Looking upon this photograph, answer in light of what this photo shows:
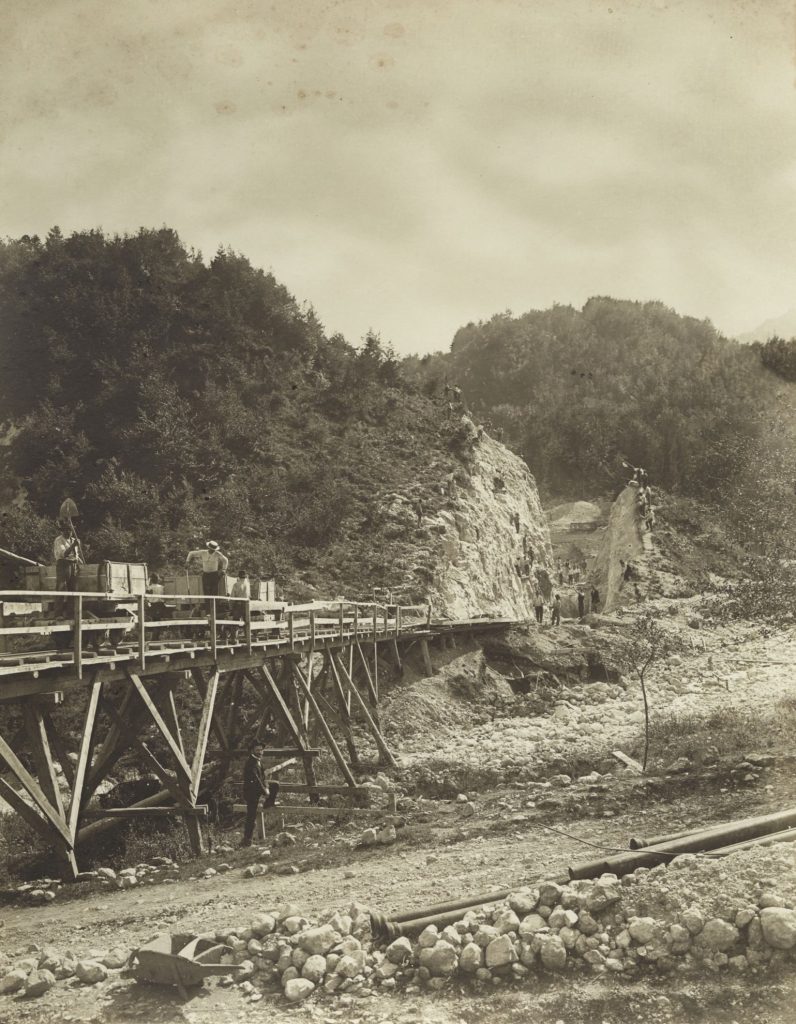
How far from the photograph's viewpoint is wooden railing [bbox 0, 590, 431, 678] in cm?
927

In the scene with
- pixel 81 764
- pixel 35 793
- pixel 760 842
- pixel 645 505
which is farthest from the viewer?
pixel 645 505

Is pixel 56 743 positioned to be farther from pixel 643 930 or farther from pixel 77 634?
pixel 643 930

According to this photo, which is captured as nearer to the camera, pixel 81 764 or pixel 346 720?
pixel 81 764

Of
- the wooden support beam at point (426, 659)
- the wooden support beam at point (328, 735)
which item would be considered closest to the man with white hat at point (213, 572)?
the wooden support beam at point (328, 735)

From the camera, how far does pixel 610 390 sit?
73562mm

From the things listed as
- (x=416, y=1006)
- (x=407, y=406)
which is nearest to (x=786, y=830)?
(x=416, y=1006)

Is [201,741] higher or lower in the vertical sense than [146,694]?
lower

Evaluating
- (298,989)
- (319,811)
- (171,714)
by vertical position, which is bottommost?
(319,811)

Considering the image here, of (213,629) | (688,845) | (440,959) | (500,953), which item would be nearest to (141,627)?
(213,629)

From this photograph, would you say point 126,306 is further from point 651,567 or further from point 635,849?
point 635,849

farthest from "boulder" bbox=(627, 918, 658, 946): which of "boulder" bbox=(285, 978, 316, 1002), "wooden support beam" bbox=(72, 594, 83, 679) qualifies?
"wooden support beam" bbox=(72, 594, 83, 679)

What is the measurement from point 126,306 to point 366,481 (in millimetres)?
14381

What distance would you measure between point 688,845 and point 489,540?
98.7 ft

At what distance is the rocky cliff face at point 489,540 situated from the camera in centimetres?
3300
